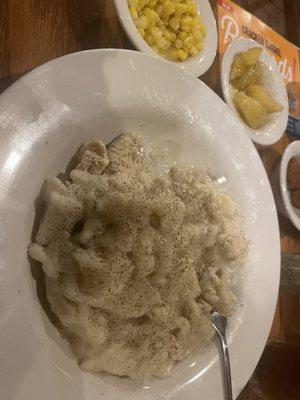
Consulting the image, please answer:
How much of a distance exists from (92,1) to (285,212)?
1.11 m

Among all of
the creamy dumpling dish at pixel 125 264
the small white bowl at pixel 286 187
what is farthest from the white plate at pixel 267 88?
the creamy dumpling dish at pixel 125 264

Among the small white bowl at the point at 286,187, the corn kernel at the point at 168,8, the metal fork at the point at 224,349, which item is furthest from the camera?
the small white bowl at the point at 286,187

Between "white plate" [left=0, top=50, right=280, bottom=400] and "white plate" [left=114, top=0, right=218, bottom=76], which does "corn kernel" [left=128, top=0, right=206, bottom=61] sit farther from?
"white plate" [left=0, top=50, right=280, bottom=400]

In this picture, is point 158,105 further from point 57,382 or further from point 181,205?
point 57,382

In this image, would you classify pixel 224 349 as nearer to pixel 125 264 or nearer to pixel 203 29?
pixel 125 264

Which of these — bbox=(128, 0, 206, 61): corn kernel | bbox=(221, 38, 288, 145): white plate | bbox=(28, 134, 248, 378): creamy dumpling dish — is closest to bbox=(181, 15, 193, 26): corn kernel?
bbox=(128, 0, 206, 61): corn kernel

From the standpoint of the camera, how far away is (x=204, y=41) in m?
1.58

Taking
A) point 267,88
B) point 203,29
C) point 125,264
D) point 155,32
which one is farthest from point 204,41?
point 125,264

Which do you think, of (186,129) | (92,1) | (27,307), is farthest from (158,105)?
(27,307)

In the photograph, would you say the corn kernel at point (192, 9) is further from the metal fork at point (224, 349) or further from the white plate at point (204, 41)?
the metal fork at point (224, 349)

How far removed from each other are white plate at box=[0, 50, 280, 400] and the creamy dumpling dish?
0.05 m

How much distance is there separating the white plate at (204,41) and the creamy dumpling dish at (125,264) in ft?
1.14

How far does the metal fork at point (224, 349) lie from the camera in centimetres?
119

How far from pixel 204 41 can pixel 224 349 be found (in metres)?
1.09
